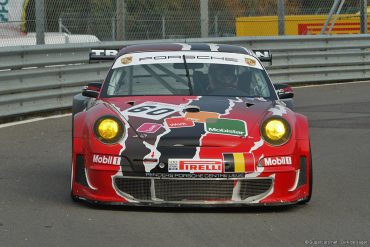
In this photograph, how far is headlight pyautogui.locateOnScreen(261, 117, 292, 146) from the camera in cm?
687

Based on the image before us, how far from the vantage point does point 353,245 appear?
5699mm

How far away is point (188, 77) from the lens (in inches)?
317

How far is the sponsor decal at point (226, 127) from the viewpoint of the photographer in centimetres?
686

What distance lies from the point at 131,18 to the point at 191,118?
9362 mm

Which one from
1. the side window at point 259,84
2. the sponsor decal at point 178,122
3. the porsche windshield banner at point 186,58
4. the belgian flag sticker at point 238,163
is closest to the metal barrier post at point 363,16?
the porsche windshield banner at point 186,58

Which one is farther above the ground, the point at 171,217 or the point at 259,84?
the point at 259,84

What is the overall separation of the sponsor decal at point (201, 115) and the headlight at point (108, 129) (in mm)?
554

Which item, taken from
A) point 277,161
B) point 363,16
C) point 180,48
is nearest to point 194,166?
point 277,161

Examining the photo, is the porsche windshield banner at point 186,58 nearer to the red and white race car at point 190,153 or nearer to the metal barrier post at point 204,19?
the red and white race car at point 190,153

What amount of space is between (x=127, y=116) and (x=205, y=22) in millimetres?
10531

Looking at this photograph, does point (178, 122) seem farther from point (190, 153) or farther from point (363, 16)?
point (363, 16)

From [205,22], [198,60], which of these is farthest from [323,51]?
[198,60]

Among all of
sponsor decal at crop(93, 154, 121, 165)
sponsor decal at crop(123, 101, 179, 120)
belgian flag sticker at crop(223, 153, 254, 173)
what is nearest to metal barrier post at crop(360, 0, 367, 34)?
sponsor decal at crop(123, 101, 179, 120)

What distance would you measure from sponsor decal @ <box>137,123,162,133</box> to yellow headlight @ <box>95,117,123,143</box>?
5.9 inches
